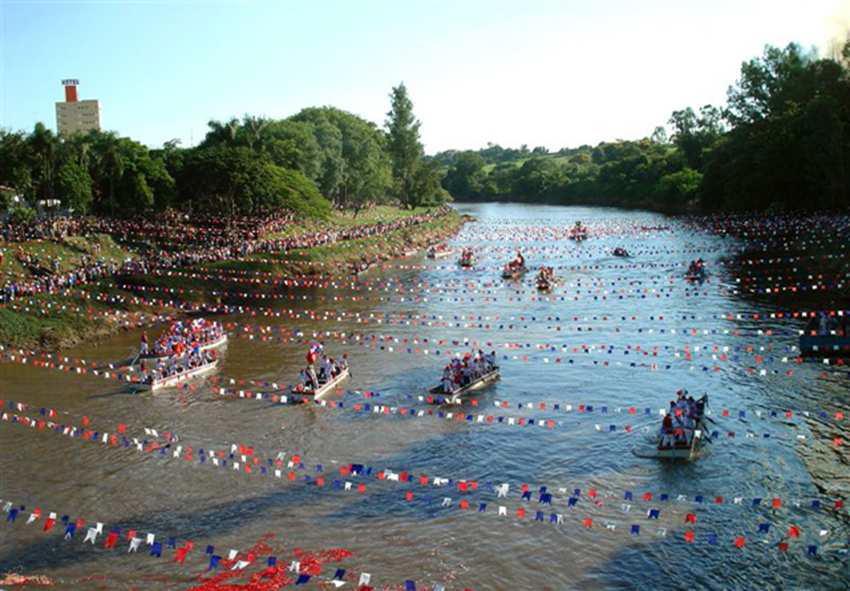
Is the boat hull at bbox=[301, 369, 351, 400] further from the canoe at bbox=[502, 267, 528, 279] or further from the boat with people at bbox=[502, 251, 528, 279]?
the boat with people at bbox=[502, 251, 528, 279]

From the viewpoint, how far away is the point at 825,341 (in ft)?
123

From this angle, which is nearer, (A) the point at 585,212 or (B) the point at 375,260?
(B) the point at 375,260

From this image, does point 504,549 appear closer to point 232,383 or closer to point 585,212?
point 232,383

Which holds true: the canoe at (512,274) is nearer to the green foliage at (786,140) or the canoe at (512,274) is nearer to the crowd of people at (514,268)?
the crowd of people at (514,268)

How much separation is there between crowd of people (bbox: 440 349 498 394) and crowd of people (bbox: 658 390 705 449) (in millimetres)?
9842

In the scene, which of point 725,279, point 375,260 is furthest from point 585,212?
point 725,279

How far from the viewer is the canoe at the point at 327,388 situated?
112 ft

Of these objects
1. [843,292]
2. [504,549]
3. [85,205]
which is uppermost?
[85,205]

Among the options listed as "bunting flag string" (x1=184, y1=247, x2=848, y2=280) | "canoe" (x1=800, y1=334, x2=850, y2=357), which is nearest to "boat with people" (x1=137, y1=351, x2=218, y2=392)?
"bunting flag string" (x1=184, y1=247, x2=848, y2=280)

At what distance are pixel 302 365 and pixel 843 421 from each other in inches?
1023

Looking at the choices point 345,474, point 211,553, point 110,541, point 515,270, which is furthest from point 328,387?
point 515,270

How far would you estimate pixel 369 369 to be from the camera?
39.8 metres

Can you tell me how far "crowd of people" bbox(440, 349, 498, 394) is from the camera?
110 ft

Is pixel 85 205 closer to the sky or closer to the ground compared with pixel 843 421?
closer to the sky
